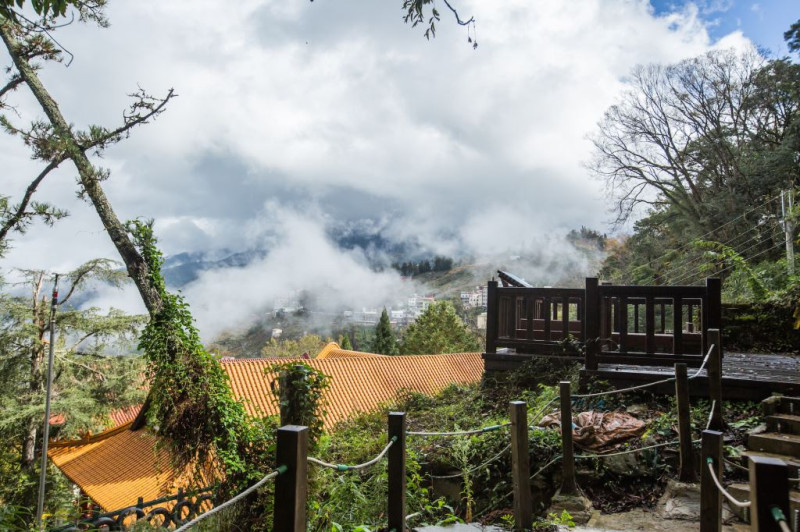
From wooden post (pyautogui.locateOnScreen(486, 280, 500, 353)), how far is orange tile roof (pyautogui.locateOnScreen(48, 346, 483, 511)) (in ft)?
8.74

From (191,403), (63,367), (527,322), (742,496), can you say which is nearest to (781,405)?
(742,496)

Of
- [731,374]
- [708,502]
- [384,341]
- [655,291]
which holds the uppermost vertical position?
[655,291]

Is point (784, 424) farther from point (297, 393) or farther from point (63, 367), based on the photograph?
point (63, 367)

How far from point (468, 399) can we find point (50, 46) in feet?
30.7

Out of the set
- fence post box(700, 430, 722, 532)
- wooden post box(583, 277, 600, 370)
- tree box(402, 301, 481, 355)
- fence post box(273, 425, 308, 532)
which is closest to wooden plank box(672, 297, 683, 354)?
wooden post box(583, 277, 600, 370)

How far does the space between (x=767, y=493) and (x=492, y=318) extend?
5905 millimetres

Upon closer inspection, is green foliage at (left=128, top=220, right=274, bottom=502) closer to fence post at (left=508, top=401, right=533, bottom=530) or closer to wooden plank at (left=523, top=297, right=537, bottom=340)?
wooden plank at (left=523, top=297, right=537, bottom=340)

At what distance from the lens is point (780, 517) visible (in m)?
1.55

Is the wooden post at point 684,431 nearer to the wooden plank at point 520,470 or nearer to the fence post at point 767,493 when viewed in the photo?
the wooden plank at point 520,470

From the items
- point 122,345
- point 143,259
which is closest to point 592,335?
point 143,259

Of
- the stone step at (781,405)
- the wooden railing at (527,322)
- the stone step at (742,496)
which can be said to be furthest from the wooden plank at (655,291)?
the stone step at (742,496)

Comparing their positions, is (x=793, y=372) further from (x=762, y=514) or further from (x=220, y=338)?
(x=220, y=338)

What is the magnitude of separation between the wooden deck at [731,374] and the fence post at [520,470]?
10.9ft

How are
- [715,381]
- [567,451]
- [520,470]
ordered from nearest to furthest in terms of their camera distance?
[520,470], [567,451], [715,381]
